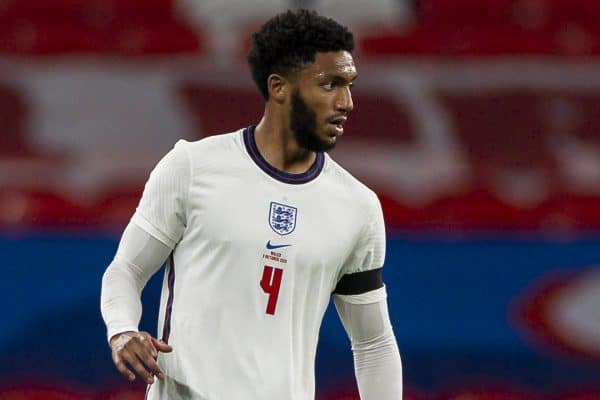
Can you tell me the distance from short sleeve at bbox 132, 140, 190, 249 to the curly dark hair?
0.28 meters

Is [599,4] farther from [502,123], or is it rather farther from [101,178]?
[101,178]

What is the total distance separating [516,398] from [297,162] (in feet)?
8.44

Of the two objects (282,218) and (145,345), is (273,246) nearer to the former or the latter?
(282,218)

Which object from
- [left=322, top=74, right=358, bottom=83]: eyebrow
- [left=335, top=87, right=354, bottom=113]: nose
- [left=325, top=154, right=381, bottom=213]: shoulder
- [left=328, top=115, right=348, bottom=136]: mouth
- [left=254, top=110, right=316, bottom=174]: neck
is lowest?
[left=325, top=154, right=381, bottom=213]: shoulder

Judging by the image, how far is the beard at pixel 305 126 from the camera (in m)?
2.53

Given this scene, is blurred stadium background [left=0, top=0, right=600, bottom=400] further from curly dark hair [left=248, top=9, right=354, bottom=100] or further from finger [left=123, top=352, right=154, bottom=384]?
finger [left=123, top=352, right=154, bottom=384]

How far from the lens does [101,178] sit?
5082 millimetres

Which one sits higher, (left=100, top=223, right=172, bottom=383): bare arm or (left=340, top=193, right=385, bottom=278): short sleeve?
(left=340, top=193, right=385, bottom=278): short sleeve

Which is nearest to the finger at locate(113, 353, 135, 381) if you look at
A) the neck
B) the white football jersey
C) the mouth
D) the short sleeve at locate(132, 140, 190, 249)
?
the white football jersey

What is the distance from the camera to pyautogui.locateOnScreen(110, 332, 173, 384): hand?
2.27 metres

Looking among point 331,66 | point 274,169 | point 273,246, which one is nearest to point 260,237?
point 273,246

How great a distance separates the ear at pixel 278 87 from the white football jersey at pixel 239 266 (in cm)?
12

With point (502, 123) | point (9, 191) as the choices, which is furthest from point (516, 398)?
point (9, 191)

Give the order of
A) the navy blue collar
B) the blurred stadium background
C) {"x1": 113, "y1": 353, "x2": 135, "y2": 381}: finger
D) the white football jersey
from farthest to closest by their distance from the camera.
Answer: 1. the blurred stadium background
2. the navy blue collar
3. the white football jersey
4. {"x1": 113, "y1": 353, "x2": 135, "y2": 381}: finger
